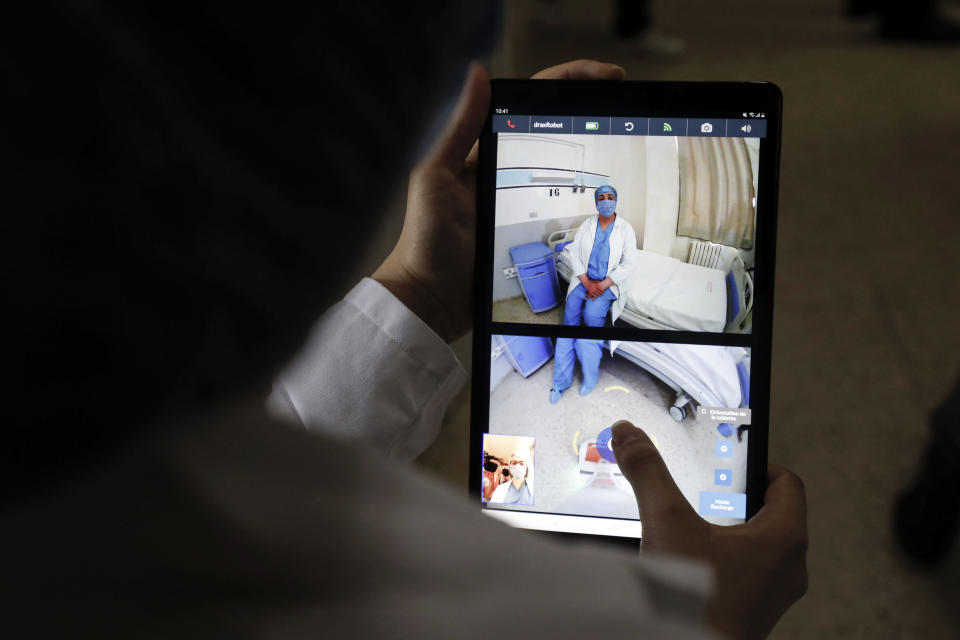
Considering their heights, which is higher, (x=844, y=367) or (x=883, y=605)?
(x=844, y=367)

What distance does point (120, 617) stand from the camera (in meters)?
0.10

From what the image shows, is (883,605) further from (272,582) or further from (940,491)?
(272,582)

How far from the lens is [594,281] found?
0.36 meters

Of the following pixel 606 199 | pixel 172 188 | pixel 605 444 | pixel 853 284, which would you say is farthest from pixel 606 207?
pixel 853 284

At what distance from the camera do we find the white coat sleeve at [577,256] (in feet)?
1.17

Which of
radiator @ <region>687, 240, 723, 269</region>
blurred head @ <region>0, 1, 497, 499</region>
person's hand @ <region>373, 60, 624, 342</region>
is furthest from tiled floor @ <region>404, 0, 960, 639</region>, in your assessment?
blurred head @ <region>0, 1, 497, 499</region>

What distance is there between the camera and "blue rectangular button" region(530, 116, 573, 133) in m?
0.36

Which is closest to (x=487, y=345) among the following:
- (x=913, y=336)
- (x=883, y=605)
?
(x=883, y=605)

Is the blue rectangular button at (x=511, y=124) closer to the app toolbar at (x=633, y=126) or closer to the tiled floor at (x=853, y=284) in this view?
the app toolbar at (x=633, y=126)

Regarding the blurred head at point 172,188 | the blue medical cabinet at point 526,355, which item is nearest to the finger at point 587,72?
the blue medical cabinet at point 526,355

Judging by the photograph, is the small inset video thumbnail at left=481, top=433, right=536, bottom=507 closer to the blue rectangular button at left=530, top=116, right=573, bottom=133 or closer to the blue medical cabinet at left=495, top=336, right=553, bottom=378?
the blue medical cabinet at left=495, top=336, right=553, bottom=378

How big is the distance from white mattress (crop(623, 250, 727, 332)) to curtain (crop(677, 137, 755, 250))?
2cm

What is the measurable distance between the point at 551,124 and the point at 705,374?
0.13m

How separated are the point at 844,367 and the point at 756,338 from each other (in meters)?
0.49
